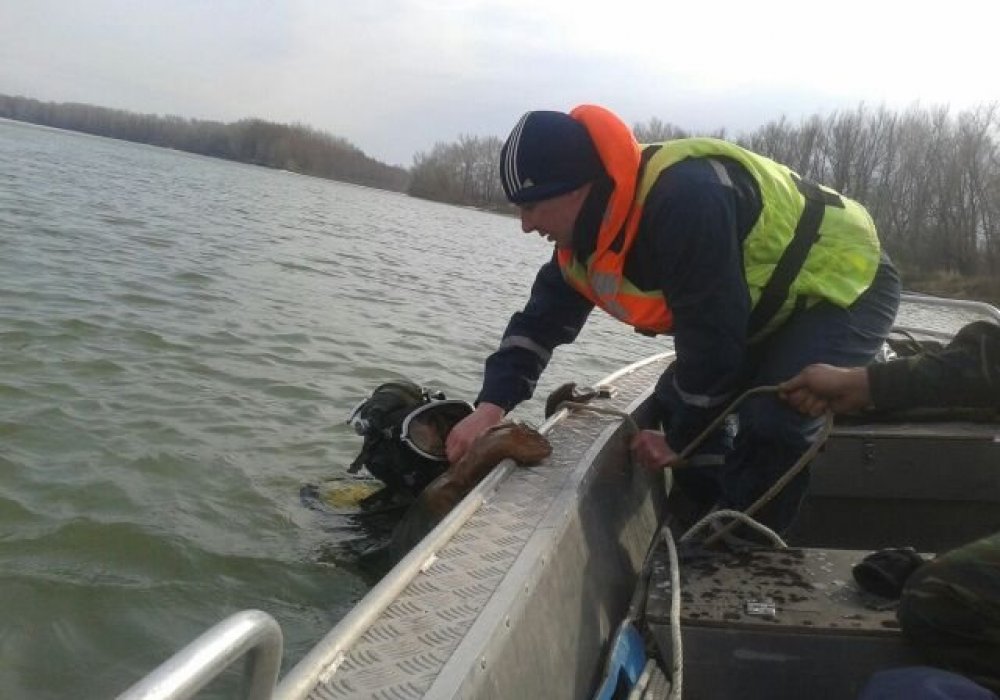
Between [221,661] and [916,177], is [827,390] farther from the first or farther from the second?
[916,177]

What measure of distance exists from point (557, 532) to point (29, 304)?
6.37 metres

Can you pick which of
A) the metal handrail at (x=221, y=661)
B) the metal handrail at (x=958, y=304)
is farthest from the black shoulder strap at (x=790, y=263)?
the metal handrail at (x=958, y=304)

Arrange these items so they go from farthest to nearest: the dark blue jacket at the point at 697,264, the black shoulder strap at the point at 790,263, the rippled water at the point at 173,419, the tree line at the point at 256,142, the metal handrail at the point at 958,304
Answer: the tree line at the point at 256,142 < the metal handrail at the point at 958,304 < the rippled water at the point at 173,419 < the black shoulder strap at the point at 790,263 < the dark blue jacket at the point at 697,264

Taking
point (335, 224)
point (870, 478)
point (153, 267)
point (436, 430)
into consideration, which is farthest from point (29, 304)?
point (335, 224)

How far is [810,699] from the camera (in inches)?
87.7

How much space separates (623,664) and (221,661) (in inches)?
52.6

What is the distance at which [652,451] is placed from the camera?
3.08 m

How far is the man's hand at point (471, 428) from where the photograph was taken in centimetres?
322

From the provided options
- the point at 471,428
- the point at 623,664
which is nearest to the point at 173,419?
the point at 471,428

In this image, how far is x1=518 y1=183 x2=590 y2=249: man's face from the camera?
267 centimetres

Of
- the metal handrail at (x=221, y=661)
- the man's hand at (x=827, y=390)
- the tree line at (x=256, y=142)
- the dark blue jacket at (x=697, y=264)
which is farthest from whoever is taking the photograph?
the tree line at (x=256, y=142)

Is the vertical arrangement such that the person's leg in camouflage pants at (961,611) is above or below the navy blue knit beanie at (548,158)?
below

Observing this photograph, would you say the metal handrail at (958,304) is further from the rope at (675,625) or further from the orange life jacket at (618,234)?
the rope at (675,625)

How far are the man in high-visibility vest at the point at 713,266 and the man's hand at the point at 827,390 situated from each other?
180mm
